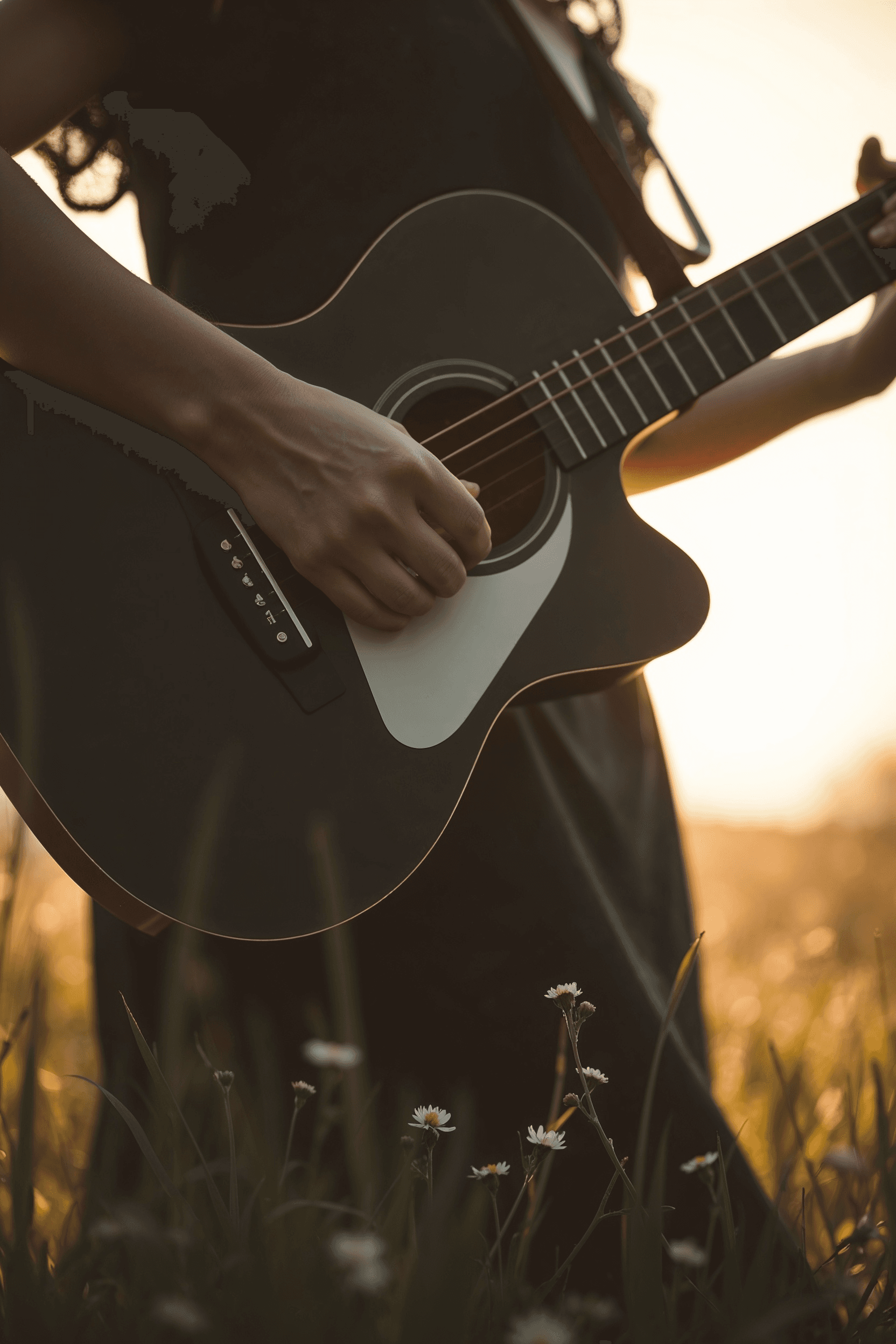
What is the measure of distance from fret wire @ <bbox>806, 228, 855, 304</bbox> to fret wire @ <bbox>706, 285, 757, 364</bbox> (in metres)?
0.16

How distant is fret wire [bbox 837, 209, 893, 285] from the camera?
1087mm

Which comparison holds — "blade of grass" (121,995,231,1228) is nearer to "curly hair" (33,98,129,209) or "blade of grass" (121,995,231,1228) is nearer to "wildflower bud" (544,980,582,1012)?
"wildflower bud" (544,980,582,1012)

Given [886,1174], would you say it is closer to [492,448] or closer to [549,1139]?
[549,1139]

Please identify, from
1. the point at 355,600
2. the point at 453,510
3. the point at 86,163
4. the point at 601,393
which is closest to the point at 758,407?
the point at 601,393

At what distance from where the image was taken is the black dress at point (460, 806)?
0.81 meters

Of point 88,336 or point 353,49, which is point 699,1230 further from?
point 353,49

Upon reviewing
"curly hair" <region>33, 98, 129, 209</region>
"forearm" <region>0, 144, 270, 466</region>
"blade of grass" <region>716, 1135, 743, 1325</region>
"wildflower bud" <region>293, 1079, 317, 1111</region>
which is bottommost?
"blade of grass" <region>716, 1135, 743, 1325</region>

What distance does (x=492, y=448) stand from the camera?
3.12ft

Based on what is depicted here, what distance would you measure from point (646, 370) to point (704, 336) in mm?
109

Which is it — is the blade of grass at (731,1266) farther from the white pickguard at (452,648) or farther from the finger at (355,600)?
the finger at (355,600)

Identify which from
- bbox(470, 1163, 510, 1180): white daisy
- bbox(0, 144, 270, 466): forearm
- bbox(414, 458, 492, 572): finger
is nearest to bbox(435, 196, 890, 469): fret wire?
bbox(414, 458, 492, 572): finger

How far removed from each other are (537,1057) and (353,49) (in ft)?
3.96

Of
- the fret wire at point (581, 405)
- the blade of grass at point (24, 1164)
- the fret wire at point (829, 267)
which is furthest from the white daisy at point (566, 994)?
the fret wire at point (829, 267)

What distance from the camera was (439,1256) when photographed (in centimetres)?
42
